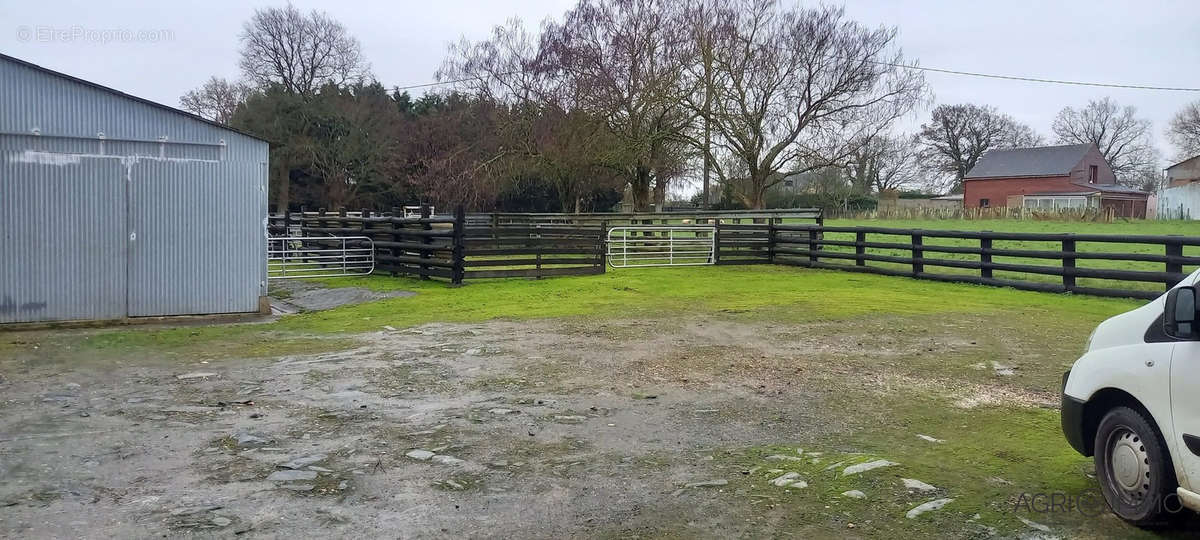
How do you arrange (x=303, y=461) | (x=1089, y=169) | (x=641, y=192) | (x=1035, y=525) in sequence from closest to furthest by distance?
(x=1035, y=525), (x=303, y=461), (x=641, y=192), (x=1089, y=169)

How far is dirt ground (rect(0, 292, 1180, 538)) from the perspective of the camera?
13.3 ft

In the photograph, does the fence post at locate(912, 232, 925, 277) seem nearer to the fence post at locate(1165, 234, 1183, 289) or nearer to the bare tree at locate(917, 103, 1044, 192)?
the fence post at locate(1165, 234, 1183, 289)

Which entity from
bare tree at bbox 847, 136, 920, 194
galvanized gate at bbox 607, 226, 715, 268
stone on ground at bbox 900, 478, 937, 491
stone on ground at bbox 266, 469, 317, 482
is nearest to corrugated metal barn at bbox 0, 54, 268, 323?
stone on ground at bbox 266, 469, 317, 482

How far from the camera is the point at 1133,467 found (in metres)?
3.80

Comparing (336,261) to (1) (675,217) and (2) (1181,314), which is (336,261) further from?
(2) (1181,314)

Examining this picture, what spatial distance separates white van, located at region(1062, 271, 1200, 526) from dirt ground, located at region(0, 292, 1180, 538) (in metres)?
0.74

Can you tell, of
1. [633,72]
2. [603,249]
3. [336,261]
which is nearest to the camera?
[603,249]

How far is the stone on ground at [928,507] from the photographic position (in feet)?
13.2

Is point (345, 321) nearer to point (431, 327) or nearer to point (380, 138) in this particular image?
point (431, 327)

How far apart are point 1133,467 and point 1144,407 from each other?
28 cm

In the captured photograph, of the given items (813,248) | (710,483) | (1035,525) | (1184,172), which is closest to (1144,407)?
(1035,525)

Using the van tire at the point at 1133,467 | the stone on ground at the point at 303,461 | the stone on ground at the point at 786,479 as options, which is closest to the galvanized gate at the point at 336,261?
the stone on ground at the point at 303,461

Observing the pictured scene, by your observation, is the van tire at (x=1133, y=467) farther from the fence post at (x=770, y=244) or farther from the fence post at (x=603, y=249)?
the fence post at (x=770, y=244)

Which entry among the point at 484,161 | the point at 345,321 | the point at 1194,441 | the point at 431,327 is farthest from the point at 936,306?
the point at 484,161
